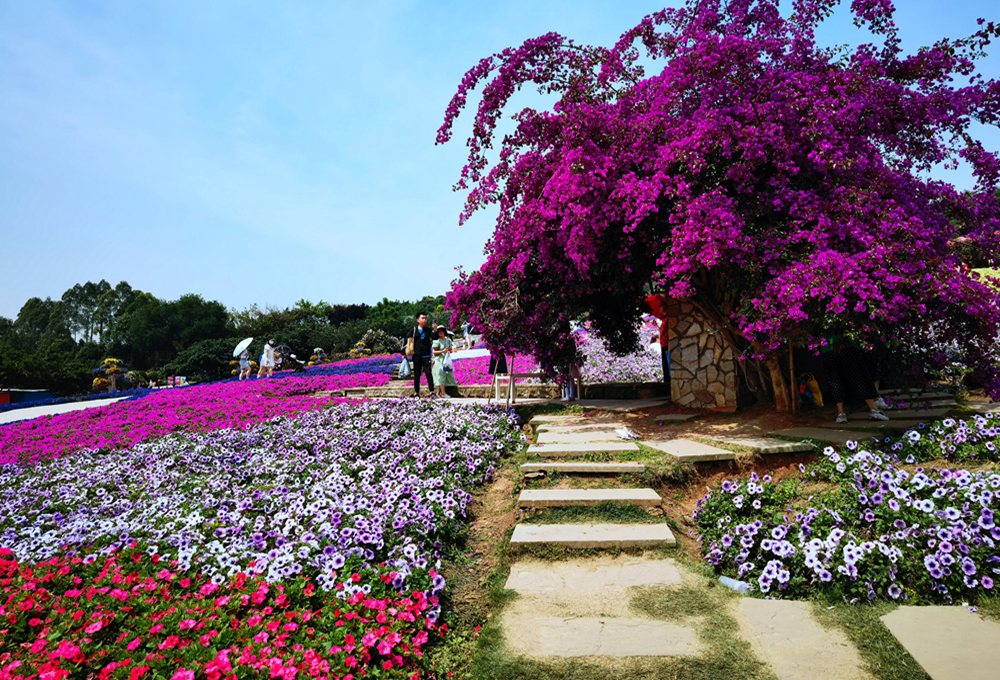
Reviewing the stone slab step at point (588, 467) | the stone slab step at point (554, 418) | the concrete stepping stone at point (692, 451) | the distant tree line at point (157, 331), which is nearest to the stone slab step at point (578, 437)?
the concrete stepping stone at point (692, 451)

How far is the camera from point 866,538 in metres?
3.33

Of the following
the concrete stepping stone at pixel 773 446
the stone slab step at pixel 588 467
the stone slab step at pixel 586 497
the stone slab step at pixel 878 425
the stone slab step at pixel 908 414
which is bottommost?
the stone slab step at pixel 586 497

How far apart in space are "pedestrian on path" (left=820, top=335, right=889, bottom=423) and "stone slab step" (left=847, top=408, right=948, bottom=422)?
8 centimetres

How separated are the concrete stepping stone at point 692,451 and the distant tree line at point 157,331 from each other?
62.4 feet

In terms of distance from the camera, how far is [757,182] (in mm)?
6223

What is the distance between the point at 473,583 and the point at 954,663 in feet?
7.65

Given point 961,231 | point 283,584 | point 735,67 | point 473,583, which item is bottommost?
point 473,583

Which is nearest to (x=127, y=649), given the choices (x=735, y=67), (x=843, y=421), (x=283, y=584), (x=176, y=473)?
(x=283, y=584)

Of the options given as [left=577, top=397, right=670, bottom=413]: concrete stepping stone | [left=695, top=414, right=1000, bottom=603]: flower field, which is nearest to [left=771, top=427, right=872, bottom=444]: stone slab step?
[left=695, top=414, right=1000, bottom=603]: flower field

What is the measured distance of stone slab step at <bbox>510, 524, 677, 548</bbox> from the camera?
376cm

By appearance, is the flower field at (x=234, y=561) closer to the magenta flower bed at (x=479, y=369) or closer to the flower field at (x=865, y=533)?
the flower field at (x=865, y=533)

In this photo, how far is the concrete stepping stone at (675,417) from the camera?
23.6ft

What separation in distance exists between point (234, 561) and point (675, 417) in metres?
5.59

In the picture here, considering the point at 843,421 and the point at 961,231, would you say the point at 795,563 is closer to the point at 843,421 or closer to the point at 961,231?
the point at 843,421
